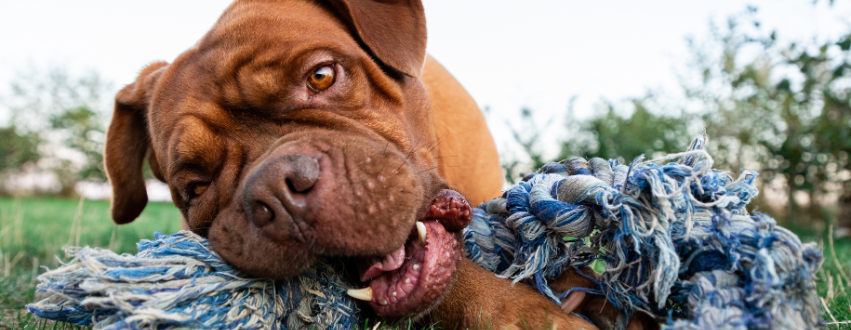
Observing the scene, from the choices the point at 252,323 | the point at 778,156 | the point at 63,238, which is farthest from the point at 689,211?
the point at 778,156

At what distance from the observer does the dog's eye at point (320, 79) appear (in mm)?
2293

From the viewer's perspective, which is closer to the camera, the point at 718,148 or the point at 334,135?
the point at 334,135

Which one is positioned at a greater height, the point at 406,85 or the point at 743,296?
the point at 743,296

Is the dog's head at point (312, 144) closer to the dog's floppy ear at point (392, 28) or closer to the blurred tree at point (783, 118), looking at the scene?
the dog's floppy ear at point (392, 28)

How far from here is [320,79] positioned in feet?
7.54

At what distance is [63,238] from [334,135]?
4660 mm

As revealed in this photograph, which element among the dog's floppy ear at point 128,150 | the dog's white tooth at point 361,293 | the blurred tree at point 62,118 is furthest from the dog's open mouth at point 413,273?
the blurred tree at point 62,118

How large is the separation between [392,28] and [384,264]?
1358mm

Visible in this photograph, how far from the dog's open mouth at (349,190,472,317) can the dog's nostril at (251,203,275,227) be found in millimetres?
369

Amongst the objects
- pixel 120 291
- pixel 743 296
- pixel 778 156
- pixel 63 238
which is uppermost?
pixel 743 296

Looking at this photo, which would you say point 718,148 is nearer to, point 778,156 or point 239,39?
point 778,156

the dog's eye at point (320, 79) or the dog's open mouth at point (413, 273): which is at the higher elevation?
the dog's eye at point (320, 79)

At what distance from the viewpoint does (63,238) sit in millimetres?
5262

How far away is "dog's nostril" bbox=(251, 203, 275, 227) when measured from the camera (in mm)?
1644
